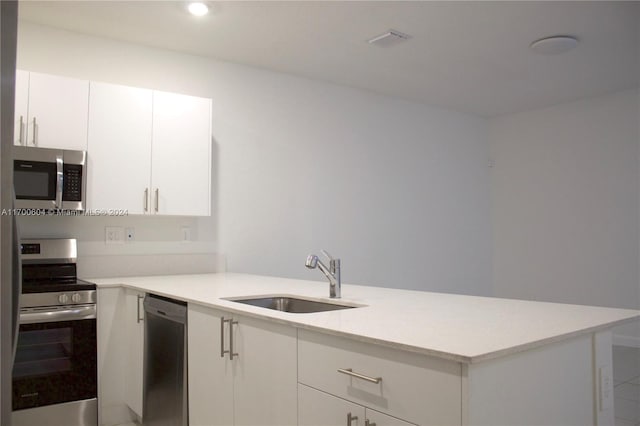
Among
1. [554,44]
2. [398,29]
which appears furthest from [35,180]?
[554,44]

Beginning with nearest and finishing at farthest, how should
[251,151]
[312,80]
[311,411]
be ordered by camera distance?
1. [311,411]
2. [251,151]
3. [312,80]

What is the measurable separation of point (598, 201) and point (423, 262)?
187cm

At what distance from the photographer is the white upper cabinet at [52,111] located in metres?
2.86

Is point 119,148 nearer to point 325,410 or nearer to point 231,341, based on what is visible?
point 231,341

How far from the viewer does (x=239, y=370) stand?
6.38 feet

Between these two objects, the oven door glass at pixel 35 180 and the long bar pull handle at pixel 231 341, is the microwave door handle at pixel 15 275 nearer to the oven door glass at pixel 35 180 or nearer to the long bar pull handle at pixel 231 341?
the long bar pull handle at pixel 231 341

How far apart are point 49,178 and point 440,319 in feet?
7.66

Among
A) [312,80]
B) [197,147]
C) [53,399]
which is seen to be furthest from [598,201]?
[53,399]

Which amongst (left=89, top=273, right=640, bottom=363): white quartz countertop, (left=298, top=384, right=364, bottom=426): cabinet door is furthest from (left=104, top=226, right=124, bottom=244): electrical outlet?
(left=298, top=384, right=364, bottom=426): cabinet door

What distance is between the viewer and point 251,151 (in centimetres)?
410

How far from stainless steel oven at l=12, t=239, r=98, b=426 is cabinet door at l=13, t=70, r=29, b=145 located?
817 mm

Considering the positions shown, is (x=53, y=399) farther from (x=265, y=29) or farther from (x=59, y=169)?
(x=265, y=29)

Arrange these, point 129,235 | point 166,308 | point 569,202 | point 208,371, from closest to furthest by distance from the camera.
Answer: point 208,371
point 166,308
point 129,235
point 569,202

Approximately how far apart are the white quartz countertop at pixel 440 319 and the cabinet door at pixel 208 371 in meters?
0.09
